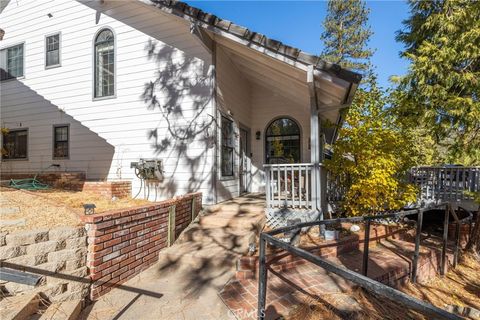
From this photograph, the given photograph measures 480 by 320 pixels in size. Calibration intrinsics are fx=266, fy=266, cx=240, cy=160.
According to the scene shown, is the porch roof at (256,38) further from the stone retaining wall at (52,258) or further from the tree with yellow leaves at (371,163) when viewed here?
the stone retaining wall at (52,258)

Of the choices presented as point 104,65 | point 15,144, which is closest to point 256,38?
point 104,65

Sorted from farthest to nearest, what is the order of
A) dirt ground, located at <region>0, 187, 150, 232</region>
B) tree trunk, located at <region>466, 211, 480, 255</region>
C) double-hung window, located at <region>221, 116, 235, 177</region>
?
double-hung window, located at <region>221, 116, 235, 177</region>, tree trunk, located at <region>466, 211, 480, 255</region>, dirt ground, located at <region>0, 187, 150, 232</region>

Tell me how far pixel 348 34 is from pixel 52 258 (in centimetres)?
1995

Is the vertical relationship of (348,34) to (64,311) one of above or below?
above

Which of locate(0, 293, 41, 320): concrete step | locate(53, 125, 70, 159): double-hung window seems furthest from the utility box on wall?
locate(0, 293, 41, 320): concrete step

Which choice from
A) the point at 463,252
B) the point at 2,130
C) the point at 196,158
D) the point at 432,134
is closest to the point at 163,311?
the point at 196,158

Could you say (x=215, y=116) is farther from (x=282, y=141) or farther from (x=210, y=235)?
(x=282, y=141)

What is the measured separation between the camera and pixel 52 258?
3.18m

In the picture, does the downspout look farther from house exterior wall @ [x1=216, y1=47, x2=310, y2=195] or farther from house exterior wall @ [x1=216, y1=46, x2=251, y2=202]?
house exterior wall @ [x1=216, y1=47, x2=310, y2=195]

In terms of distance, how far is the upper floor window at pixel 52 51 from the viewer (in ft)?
27.5

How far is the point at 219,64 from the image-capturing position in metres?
6.81

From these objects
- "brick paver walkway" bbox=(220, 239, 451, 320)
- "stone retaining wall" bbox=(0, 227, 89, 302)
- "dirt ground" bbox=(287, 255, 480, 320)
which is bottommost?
"dirt ground" bbox=(287, 255, 480, 320)

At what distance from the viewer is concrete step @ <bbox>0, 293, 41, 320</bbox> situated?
245cm

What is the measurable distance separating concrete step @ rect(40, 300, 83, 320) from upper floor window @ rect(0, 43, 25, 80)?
9.13 meters
